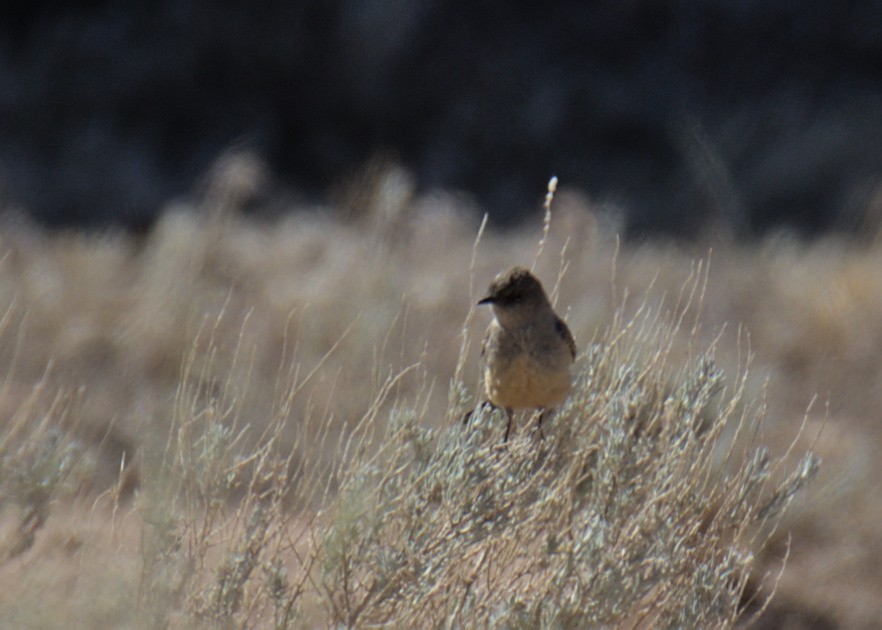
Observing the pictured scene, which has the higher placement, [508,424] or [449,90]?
[449,90]

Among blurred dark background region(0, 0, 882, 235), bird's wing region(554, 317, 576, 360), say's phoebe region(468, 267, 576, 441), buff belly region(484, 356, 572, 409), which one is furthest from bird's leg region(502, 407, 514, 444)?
blurred dark background region(0, 0, 882, 235)

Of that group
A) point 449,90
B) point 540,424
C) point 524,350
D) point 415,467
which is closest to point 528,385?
point 524,350

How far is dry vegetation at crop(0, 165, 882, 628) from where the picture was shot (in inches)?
157

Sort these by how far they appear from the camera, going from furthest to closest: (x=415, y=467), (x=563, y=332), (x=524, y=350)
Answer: (x=563, y=332)
(x=524, y=350)
(x=415, y=467)

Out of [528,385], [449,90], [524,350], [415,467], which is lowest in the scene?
[415,467]

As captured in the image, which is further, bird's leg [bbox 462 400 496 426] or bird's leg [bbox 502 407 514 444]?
bird's leg [bbox 502 407 514 444]

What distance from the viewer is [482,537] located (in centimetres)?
409

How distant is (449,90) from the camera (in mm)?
17625

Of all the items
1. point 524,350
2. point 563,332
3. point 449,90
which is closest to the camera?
point 524,350

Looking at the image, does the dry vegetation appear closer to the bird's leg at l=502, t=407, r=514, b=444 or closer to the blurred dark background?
the bird's leg at l=502, t=407, r=514, b=444

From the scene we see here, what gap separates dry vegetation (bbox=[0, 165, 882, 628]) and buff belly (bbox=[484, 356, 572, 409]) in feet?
0.39

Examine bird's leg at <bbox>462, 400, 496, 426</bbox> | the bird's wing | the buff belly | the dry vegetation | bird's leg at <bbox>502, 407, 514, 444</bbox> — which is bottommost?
the dry vegetation

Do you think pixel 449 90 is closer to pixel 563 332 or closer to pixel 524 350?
pixel 563 332

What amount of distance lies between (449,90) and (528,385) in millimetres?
13602
